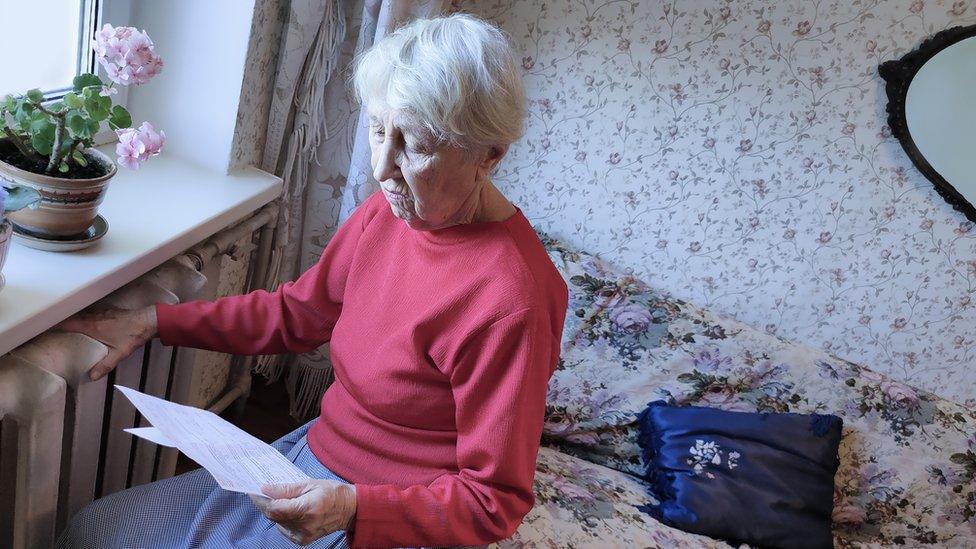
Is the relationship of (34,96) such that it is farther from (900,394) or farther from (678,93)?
(900,394)

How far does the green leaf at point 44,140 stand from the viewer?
1152 mm

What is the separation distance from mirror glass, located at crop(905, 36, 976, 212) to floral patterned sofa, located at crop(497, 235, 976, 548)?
50cm

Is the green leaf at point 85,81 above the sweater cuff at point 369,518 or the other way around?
above

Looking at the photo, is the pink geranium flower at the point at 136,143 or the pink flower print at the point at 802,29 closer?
the pink geranium flower at the point at 136,143

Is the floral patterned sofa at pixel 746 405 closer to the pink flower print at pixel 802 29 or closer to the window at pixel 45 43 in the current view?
the pink flower print at pixel 802 29

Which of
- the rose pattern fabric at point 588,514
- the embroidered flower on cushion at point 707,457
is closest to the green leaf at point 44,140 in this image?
the rose pattern fabric at point 588,514

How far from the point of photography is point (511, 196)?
232 cm

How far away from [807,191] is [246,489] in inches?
62.0

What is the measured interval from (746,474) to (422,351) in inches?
41.4

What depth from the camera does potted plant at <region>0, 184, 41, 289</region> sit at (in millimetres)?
1019

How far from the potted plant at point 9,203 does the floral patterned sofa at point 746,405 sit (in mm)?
1210

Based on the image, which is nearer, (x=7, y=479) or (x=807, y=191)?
(x=7, y=479)

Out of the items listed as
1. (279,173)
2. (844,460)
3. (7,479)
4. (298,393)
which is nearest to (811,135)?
(844,460)

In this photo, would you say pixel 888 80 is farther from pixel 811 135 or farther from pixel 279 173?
pixel 279 173
